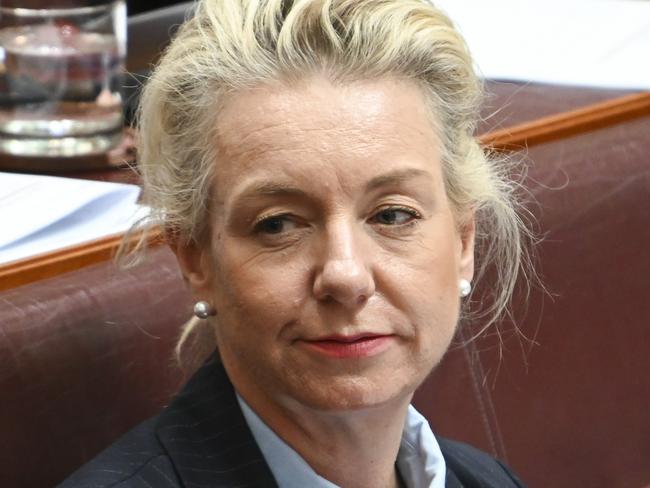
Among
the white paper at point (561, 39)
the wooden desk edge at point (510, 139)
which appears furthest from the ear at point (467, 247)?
the white paper at point (561, 39)

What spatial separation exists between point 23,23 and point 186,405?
72 cm

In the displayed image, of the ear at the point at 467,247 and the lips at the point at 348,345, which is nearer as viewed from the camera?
the lips at the point at 348,345

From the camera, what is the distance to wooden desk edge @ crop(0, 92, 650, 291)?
1.50 metres

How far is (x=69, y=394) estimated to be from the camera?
55.1 inches

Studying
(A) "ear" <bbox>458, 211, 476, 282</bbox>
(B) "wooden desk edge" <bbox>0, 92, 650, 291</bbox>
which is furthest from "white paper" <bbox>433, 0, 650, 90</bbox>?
(A) "ear" <bbox>458, 211, 476, 282</bbox>

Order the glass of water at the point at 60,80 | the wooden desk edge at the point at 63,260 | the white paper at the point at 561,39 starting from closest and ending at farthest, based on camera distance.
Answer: the wooden desk edge at the point at 63,260 → the glass of water at the point at 60,80 → the white paper at the point at 561,39

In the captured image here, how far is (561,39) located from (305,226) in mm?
1496

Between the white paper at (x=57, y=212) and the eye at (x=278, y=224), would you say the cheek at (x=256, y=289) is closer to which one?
the eye at (x=278, y=224)

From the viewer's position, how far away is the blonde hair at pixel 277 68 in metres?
1.28

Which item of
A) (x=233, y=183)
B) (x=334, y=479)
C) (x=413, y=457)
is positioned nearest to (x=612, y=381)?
(x=413, y=457)

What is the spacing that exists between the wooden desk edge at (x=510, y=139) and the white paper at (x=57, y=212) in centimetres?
2

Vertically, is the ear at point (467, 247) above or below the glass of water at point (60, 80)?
below

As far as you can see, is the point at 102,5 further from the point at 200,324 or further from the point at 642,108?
the point at 642,108

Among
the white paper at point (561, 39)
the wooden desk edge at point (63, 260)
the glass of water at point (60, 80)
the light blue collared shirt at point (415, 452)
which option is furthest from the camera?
the white paper at point (561, 39)
